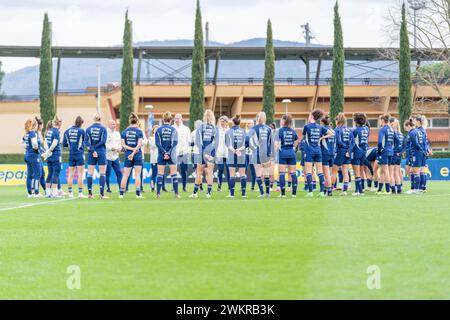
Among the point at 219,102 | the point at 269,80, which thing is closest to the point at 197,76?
the point at 269,80

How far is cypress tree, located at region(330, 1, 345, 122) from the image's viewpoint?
64938 millimetres

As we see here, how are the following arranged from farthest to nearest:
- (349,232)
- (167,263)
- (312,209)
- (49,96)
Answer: (49,96) → (312,209) → (349,232) → (167,263)

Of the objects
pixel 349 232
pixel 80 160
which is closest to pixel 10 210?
pixel 80 160

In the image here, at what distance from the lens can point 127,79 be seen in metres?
65.9

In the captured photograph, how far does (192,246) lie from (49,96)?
56184 mm

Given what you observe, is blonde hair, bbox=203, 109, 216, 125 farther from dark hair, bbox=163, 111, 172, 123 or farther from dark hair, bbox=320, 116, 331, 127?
dark hair, bbox=320, 116, 331, 127

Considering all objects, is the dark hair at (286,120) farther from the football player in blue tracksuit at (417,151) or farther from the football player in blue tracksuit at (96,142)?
the football player in blue tracksuit at (96,142)

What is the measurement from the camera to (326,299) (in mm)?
7941

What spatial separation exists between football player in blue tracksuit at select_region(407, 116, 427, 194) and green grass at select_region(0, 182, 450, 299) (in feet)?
24.7

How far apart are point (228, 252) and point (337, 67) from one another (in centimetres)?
5579

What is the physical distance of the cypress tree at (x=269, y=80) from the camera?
2692 inches

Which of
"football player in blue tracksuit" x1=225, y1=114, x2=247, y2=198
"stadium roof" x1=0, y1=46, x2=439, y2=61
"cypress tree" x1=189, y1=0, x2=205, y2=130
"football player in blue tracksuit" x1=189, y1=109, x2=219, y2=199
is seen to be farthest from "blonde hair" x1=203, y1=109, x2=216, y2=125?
"stadium roof" x1=0, y1=46, x2=439, y2=61

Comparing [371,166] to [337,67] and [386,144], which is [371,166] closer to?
[386,144]

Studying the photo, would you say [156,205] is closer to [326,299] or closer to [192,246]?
[192,246]
